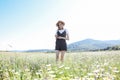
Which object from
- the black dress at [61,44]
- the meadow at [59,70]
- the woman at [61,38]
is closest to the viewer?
the meadow at [59,70]

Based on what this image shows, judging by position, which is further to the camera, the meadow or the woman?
the woman

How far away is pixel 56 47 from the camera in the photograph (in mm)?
13242

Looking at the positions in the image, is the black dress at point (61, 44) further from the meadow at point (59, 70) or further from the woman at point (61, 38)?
the meadow at point (59, 70)

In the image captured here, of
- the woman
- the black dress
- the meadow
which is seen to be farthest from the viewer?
the black dress

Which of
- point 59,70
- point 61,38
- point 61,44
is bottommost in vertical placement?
point 59,70

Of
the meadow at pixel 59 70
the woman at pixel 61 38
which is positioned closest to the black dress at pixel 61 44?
the woman at pixel 61 38

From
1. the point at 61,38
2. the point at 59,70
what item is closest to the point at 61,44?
the point at 61,38

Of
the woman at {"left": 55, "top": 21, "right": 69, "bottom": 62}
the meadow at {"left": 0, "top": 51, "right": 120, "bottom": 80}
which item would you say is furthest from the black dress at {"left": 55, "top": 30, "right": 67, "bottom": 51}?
the meadow at {"left": 0, "top": 51, "right": 120, "bottom": 80}

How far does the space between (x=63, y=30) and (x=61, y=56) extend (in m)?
0.95

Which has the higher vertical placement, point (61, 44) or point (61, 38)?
point (61, 38)

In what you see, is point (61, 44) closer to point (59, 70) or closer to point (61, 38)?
point (61, 38)

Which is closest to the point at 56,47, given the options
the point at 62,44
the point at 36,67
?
the point at 62,44

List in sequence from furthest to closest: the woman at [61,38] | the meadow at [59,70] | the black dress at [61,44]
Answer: the black dress at [61,44], the woman at [61,38], the meadow at [59,70]

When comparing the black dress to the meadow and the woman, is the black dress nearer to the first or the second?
the woman
